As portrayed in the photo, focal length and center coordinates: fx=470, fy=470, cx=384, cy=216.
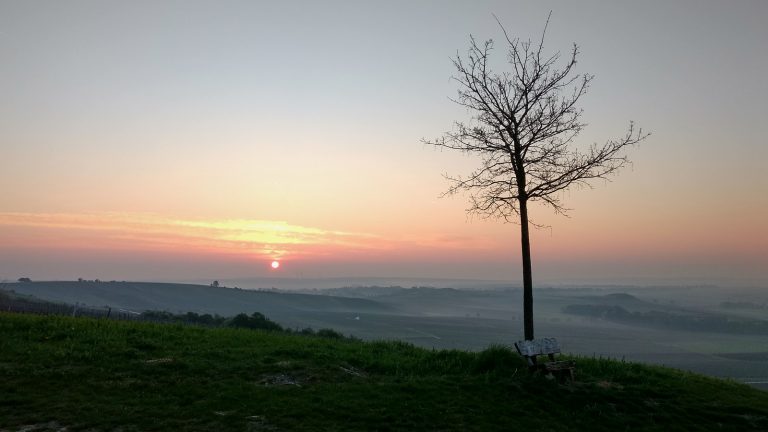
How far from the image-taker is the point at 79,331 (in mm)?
19812

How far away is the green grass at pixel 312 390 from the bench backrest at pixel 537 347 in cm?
75

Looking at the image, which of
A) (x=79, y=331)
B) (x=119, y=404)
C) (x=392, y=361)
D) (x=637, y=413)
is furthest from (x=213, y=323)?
(x=637, y=413)

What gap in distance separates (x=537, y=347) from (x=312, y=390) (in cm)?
804

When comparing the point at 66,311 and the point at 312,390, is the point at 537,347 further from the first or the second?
the point at 66,311

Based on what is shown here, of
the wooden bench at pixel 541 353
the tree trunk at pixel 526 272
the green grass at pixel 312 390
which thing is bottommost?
the green grass at pixel 312 390

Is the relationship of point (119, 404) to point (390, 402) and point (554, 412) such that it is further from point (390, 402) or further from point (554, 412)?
point (554, 412)

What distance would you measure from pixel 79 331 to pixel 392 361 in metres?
13.3

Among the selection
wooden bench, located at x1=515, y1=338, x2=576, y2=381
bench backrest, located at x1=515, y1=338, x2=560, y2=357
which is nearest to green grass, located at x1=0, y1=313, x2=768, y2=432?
wooden bench, located at x1=515, y1=338, x2=576, y2=381

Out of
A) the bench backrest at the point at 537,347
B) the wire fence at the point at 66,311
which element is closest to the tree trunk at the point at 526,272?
the bench backrest at the point at 537,347

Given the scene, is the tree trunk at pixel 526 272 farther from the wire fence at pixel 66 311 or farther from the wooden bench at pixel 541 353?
the wire fence at pixel 66 311

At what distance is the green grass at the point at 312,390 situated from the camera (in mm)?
11242

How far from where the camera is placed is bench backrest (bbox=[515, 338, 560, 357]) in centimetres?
1622

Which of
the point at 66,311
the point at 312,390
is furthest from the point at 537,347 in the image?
the point at 66,311

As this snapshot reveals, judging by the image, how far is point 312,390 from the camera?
1385 cm
